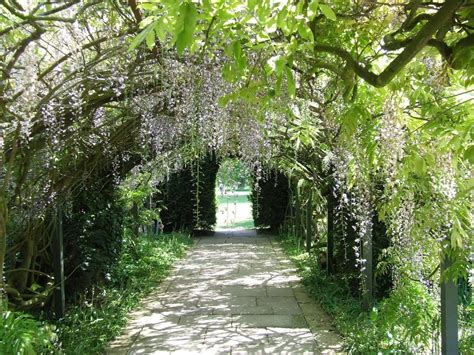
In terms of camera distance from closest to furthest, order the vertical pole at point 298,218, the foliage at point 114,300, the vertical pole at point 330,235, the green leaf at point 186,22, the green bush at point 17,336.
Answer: the green leaf at point 186,22 → the green bush at point 17,336 → the foliage at point 114,300 → the vertical pole at point 330,235 → the vertical pole at point 298,218

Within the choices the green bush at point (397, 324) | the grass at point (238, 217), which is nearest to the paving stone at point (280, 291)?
the green bush at point (397, 324)

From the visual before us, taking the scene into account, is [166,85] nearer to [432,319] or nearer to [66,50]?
[66,50]

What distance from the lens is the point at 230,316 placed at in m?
4.84

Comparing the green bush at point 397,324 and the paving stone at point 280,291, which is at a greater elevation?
the green bush at point 397,324

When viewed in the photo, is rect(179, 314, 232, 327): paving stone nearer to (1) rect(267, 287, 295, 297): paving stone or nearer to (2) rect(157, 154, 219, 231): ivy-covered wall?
(1) rect(267, 287, 295, 297): paving stone

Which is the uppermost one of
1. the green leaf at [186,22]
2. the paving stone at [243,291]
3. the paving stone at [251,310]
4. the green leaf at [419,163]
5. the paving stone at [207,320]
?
the green leaf at [186,22]

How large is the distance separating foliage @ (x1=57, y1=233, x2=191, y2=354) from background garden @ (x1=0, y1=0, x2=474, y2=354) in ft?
0.09

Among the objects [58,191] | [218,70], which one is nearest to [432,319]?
[218,70]

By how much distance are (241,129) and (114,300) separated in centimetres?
221

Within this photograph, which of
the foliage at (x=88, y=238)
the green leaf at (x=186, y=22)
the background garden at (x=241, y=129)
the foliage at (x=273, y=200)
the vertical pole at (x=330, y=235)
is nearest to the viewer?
the green leaf at (x=186, y=22)

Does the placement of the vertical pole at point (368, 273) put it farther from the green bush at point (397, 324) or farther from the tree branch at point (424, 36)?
the tree branch at point (424, 36)

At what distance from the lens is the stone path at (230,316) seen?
3932mm

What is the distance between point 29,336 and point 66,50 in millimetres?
1779

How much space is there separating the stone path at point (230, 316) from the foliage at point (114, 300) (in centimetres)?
13
